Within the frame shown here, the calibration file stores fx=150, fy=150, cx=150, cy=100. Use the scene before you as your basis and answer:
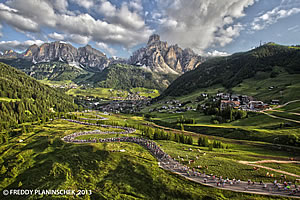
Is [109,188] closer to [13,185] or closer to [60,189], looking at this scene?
[60,189]

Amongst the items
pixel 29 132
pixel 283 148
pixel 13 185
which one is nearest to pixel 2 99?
pixel 29 132

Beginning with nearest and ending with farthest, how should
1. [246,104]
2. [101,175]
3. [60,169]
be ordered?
[101,175]
[60,169]
[246,104]

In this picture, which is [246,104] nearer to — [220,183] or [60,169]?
[220,183]

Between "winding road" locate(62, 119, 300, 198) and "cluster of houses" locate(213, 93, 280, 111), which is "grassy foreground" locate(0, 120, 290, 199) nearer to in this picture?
"winding road" locate(62, 119, 300, 198)

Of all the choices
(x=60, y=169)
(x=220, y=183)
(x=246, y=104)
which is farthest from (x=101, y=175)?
(x=246, y=104)

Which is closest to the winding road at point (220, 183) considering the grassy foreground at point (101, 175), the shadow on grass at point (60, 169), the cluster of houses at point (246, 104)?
the grassy foreground at point (101, 175)

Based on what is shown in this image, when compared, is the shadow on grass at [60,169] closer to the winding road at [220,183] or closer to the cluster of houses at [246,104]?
the winding road at [220,183]

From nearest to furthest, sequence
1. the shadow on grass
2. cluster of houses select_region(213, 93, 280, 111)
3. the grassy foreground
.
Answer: the grassy foreground < the shadow on grass < cluster of houses select_region(213, 93, 280, 111)

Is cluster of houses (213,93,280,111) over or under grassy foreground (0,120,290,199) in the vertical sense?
over

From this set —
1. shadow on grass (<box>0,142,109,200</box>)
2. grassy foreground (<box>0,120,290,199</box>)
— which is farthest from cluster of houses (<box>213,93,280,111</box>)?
shadow on grass (<box>0,142,109,200</box>)
